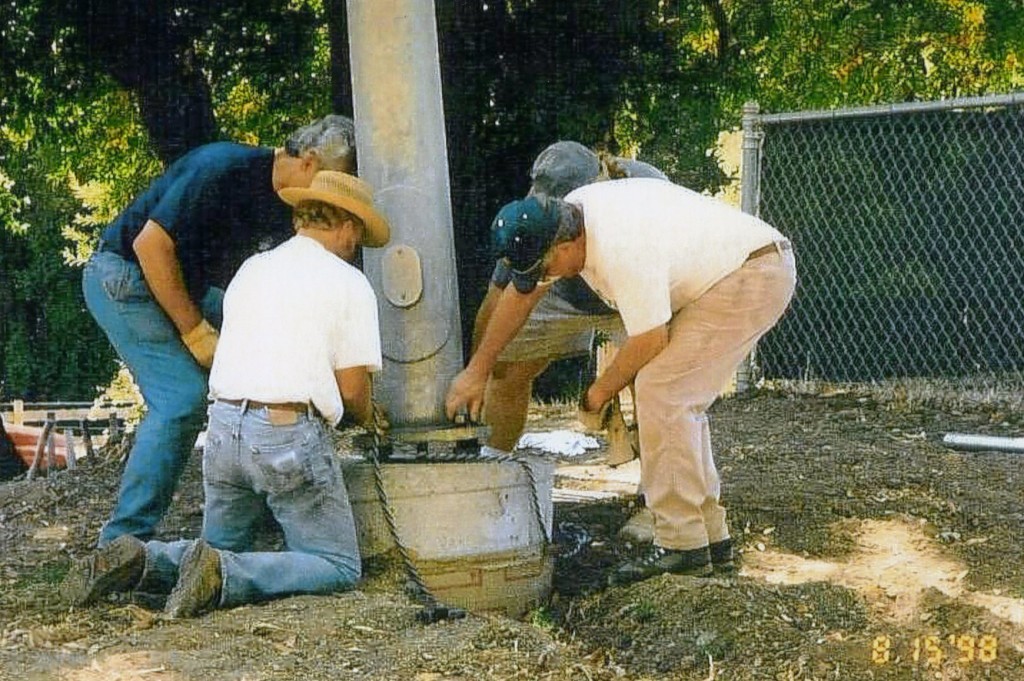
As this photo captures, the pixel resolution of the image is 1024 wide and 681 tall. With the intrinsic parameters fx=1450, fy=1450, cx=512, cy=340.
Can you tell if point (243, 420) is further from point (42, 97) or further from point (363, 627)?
point (42, 97)

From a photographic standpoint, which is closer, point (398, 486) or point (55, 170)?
point (398, 486)

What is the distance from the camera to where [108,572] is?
14.2 ft

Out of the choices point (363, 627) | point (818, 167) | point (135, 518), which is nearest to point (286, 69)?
point (818, 167)

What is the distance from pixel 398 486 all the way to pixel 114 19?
7.13 m

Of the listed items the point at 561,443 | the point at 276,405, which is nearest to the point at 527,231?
the point at 276,405

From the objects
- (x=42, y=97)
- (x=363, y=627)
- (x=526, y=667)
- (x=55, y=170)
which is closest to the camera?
(x=526, y=667)

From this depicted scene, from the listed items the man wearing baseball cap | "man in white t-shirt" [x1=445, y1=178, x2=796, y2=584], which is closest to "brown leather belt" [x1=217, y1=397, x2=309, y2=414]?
"man in white t-shirt" [x1=445, y1=178, x2=796, y2=584]

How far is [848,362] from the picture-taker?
30.8 ft

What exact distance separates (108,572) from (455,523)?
1110mm

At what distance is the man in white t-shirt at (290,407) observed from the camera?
4.34 meters

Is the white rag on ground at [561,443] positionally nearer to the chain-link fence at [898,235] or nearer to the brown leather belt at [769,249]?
the chain-link fence at [898,235]

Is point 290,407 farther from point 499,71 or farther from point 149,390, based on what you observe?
point 499,71
